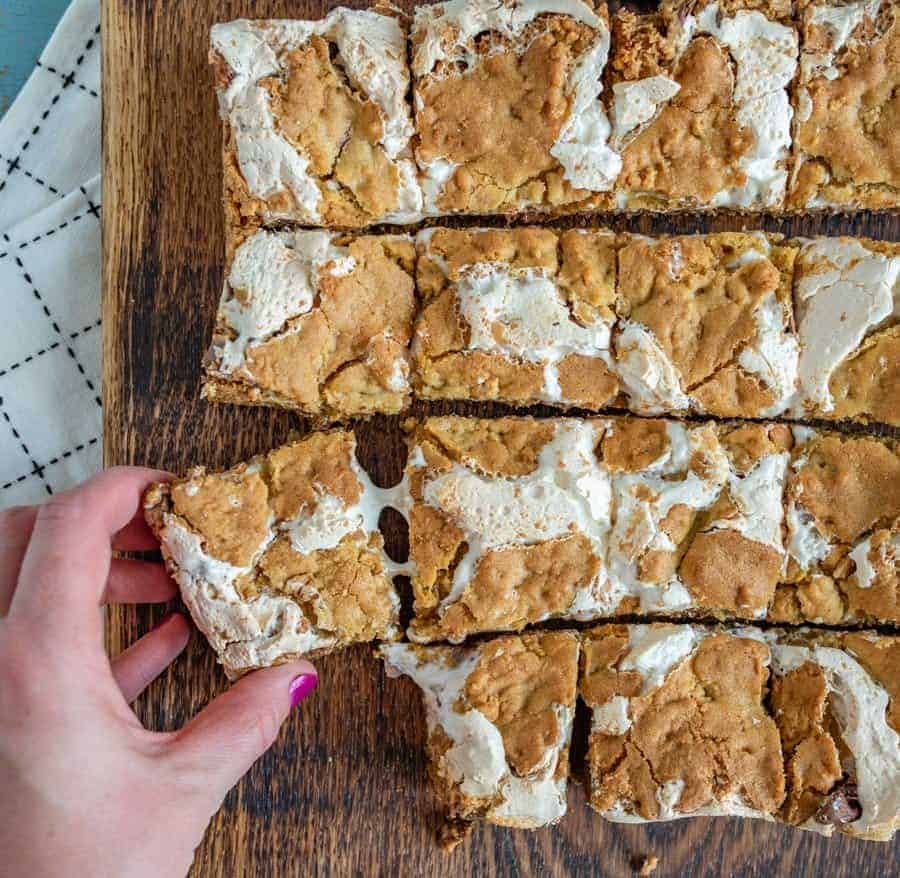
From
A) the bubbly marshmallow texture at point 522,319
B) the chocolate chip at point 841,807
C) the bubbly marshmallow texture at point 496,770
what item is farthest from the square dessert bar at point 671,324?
the chocolate chip at point 841,807

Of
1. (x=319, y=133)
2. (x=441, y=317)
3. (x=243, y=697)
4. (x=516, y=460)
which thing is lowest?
(x=243, y=697)

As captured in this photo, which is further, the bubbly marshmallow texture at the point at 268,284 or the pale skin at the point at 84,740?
the bubbly marshmallow texture at the point at 268,284

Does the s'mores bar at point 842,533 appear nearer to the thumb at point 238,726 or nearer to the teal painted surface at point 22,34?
the thumb at point 238,726

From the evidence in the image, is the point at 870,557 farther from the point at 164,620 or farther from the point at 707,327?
the point at 164,620

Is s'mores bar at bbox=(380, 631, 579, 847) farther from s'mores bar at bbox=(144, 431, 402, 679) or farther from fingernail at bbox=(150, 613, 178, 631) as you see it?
fingernail at bbox=(150, 613, 178, 631)

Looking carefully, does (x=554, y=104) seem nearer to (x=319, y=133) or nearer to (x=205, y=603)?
(x=319, y=133)

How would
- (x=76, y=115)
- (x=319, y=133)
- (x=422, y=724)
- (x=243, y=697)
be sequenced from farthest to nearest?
1. (x=76, y=115)
2. (x=422, y=724)
3. (x=319, y=133)
4. (x=243, y=697)

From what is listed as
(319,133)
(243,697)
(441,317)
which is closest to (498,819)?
(243,697)

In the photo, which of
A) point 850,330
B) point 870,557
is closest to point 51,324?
point 850,330
